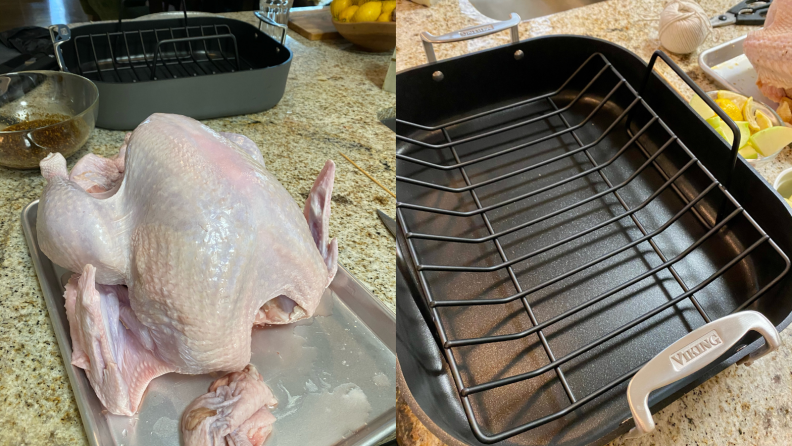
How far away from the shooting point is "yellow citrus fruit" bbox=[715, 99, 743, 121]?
0.86 metres

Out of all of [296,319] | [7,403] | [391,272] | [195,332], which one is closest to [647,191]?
[391,272]

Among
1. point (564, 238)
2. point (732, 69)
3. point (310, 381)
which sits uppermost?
point (732, 69)

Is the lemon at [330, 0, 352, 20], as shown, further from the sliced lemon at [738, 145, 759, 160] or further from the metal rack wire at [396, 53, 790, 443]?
the sliced lemon at [738, 145, 759, 160]

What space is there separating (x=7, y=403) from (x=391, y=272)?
0.45 metres

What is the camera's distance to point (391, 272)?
72 centimetres

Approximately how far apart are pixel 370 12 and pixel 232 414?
39.5 inches

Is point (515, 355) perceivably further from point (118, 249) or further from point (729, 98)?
point (729, 98)

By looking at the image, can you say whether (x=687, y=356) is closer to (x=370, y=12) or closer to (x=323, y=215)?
(x=323, y=215)

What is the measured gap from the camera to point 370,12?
1.22m

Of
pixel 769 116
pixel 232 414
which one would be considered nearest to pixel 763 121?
pixel 769 116

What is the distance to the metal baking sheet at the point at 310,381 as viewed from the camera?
52cm

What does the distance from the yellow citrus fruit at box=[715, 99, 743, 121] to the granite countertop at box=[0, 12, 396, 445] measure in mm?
570

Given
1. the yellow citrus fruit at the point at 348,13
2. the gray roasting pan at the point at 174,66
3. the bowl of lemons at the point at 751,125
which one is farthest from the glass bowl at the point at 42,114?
the bowl of lemons at the point at 751,125

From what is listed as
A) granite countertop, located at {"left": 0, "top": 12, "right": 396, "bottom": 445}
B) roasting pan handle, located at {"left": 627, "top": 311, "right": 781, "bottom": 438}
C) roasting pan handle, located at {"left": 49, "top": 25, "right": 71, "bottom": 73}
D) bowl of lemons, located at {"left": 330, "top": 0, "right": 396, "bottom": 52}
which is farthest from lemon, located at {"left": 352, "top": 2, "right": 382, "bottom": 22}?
roasting pan handle, located at {"left": 627, "top": 311, "right": 781, "bottom": 438}
